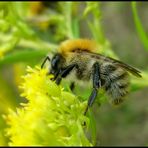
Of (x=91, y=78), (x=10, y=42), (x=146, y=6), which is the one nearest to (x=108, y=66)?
(x=91, y=78)

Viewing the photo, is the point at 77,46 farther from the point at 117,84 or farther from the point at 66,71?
the point at 117,84

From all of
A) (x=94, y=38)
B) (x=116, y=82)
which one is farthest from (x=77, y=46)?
(x=94, y=38)

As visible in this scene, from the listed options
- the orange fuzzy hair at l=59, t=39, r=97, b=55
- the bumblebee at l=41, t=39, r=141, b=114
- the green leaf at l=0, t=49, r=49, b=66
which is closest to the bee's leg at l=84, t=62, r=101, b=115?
the bumblebee at l=41, t=39, r=141, b=114

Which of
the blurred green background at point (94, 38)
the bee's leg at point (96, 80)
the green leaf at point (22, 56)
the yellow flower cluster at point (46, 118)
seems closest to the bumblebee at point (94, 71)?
the bee's leg at point (96, 80)

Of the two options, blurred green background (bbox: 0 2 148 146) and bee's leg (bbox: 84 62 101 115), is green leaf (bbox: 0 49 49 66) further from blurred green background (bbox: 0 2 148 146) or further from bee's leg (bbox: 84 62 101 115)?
bee's leg (bbox: 84 62 101 115)

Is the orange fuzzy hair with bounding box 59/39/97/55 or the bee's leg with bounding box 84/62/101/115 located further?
the orange fuzzy hair with bounding box 59/39/97/55
